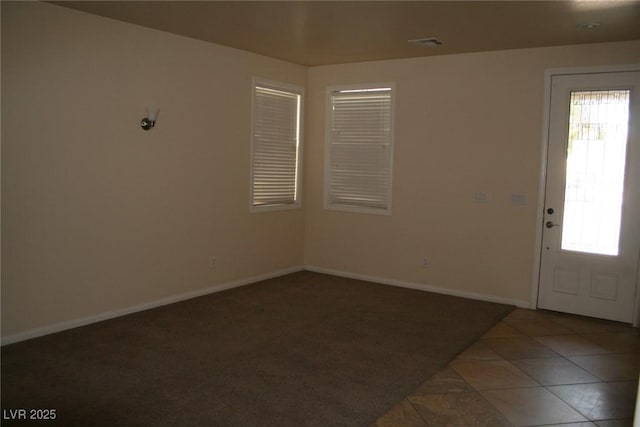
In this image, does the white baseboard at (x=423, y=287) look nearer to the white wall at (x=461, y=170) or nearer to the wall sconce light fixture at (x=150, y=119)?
the white wall at (x=461, y=170)

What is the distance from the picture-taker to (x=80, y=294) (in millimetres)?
4539

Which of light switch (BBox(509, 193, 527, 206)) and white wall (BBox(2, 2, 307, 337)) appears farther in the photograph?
light switch (BBox(509, 193, 527, 206))

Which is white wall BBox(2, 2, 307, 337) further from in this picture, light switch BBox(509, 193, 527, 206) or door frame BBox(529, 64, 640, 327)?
door frame BBox(529, 64, 640, 327)

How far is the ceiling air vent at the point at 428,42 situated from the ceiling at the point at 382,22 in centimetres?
9

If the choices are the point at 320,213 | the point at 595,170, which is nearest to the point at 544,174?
the point at 595,170

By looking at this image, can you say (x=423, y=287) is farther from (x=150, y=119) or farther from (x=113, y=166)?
(x=113, y=166)

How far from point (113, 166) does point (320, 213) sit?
291 cm

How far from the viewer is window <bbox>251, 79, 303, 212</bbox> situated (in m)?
6.20

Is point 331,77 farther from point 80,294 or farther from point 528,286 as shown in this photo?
point 80,294

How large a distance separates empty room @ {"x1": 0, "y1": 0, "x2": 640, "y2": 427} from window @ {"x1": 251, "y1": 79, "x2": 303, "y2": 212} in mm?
33

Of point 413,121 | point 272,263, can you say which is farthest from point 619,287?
point 272,263

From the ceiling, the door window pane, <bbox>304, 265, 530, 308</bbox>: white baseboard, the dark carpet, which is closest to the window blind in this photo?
the ceiling

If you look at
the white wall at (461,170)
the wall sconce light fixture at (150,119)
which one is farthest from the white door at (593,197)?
the wall sconce light fixture at (150,119)

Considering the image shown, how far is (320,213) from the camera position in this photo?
22.7 feet
